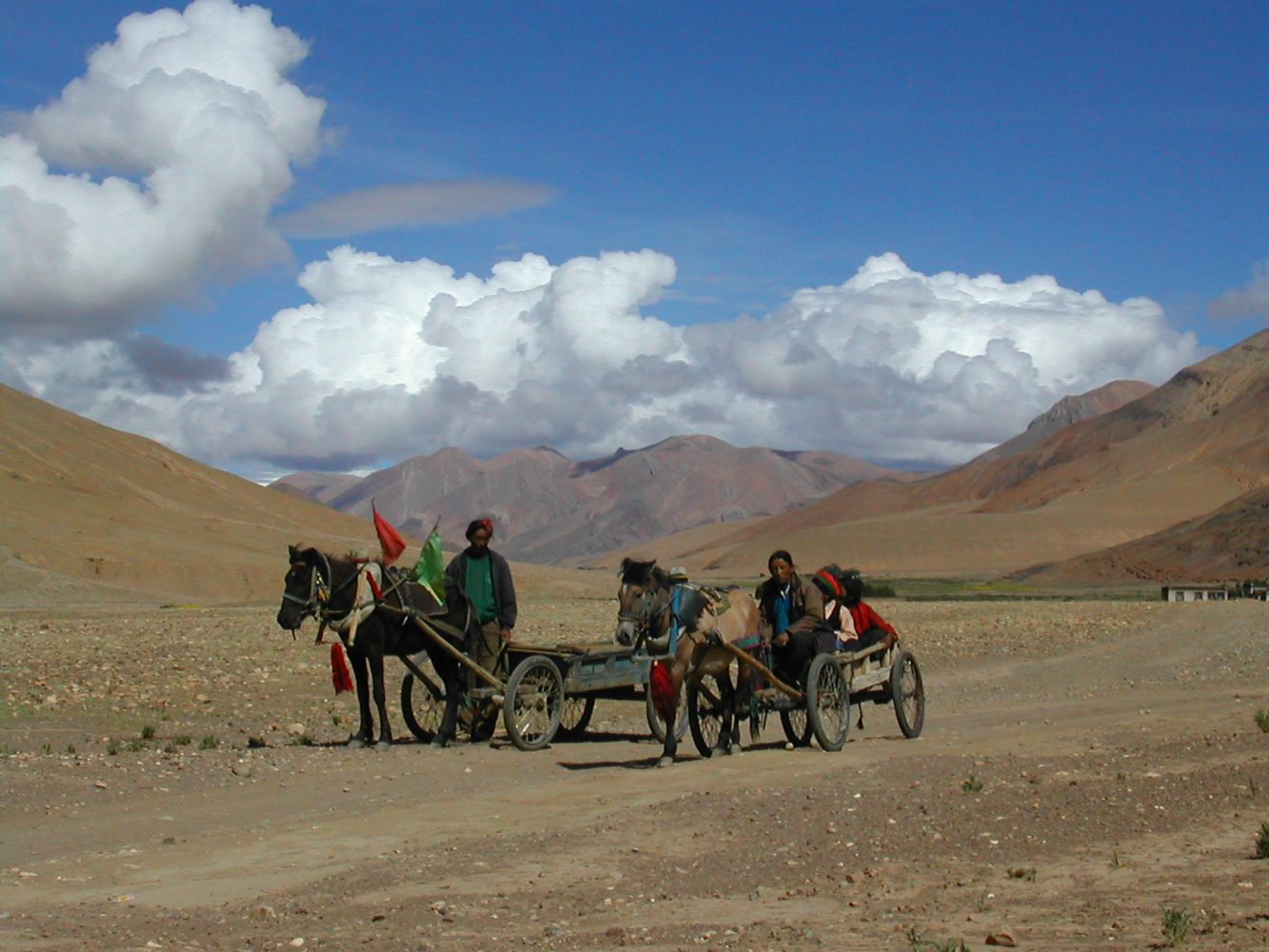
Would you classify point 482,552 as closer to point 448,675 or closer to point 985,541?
point 448,675

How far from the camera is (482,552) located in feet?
47.5

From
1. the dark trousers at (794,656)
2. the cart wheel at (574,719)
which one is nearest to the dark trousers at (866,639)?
the dark trousers at (794,656)

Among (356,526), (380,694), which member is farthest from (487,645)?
(356,526)

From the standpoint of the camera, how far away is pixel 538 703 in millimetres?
14391

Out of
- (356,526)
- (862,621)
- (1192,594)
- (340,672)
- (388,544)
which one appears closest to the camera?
(340,672)

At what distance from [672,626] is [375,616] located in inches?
128

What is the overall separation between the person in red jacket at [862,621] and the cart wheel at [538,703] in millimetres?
2947

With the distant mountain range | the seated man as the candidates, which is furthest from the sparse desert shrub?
the distant mountain range

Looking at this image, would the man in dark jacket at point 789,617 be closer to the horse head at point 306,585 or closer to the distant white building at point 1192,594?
the horse head at point 306,585

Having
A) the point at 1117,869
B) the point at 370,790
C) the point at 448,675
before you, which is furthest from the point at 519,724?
the point at 1117,869

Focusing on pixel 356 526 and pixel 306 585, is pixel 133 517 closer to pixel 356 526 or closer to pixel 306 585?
pixel 356 526

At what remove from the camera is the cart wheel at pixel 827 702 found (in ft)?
43.3

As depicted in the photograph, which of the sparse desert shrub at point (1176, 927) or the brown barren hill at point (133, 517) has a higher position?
the brown barren hill at point (133, 517)

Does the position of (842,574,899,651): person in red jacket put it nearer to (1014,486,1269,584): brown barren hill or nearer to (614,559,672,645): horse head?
(614,559,672,645): horse head
